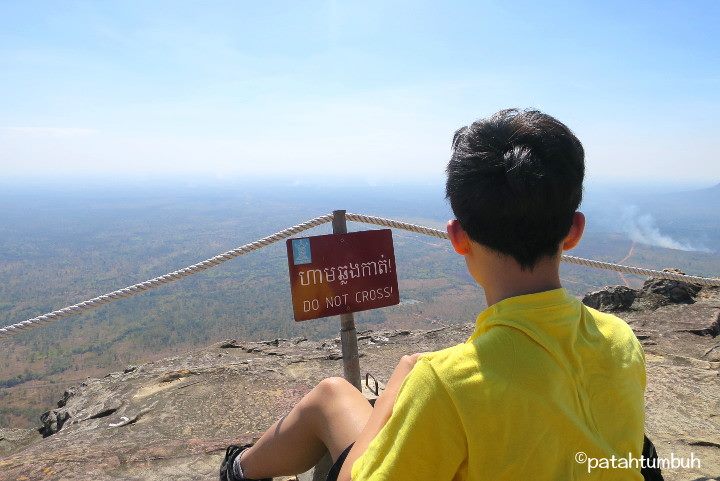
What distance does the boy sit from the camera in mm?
957

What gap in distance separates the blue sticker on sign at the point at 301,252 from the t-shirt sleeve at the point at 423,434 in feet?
6.23

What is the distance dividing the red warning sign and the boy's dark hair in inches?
68.8

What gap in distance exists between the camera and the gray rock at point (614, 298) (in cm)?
644

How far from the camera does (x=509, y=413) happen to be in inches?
37.3

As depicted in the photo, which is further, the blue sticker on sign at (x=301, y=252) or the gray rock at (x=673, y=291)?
the gray rock at (x=673, y=291)

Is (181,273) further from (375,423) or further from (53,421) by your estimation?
(53,421)

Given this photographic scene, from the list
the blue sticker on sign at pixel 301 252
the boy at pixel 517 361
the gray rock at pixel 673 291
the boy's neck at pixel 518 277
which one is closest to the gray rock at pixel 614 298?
the gray rock at pixel 673 291

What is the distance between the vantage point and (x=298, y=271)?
2.86 meters

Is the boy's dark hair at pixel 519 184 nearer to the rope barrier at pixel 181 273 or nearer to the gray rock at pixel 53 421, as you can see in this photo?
the rope barrier at pixel 181 273

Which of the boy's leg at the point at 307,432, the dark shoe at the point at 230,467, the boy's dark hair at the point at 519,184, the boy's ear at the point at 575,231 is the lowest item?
the dark shoe at the point at 230,467

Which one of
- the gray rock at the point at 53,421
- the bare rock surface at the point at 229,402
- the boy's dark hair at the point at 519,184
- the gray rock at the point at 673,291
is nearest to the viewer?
the boy's dark hair at the point at 519,184

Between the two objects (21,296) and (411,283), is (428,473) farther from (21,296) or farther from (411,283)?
(21,296)

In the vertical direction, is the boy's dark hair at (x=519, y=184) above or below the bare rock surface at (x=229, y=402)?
above

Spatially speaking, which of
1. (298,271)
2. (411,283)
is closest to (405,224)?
(298,271)
